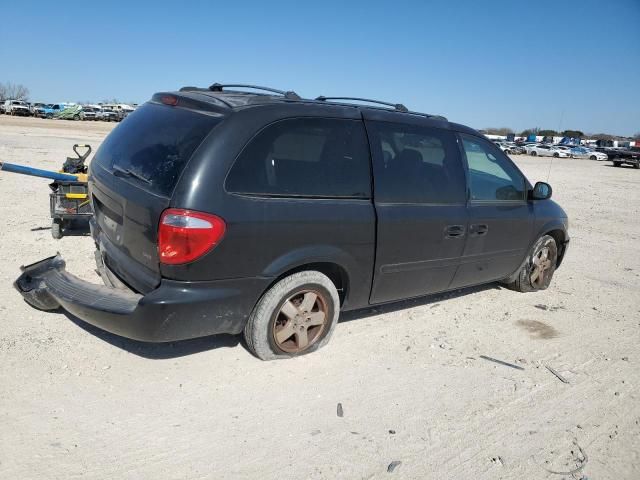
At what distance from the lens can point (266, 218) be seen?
3.20 meters

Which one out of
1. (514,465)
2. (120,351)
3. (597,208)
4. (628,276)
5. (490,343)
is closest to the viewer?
(514,465)

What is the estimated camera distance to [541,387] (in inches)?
143

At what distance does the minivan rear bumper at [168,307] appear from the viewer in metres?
3.00

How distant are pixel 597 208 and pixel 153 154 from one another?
13194mm

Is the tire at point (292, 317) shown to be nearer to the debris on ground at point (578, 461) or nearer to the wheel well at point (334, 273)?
the wheel well at point (334, 273)

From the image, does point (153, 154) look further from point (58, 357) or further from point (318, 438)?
point (318, 438)

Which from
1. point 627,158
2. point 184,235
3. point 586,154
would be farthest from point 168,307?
point 586,154

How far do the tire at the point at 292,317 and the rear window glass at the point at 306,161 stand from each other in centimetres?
63

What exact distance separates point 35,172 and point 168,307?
3548 mm

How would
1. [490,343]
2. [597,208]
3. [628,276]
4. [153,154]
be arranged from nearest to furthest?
[153,154], [490,343], [628,276], [597,208]

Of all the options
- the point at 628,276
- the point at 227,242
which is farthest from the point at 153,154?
the point at 628,276

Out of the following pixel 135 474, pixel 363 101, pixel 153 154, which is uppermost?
pixel 363 101

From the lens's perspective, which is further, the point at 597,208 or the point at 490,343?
the point at 597,208

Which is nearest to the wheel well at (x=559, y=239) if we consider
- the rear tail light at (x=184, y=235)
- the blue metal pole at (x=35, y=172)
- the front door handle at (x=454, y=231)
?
the front door handle at (x=454, y=231)
